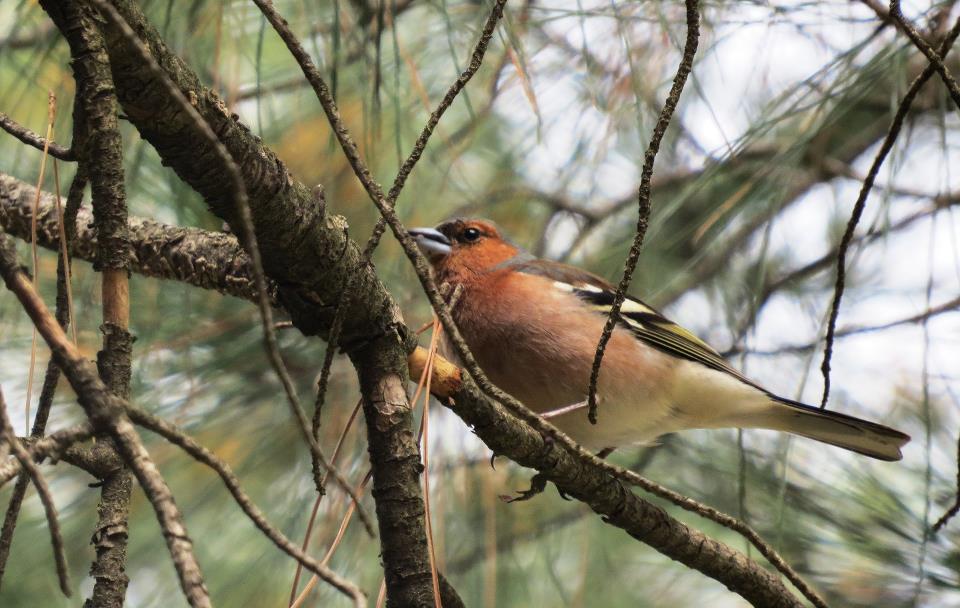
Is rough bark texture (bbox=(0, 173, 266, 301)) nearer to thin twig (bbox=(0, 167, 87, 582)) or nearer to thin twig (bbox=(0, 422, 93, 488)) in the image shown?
thin twig (bbox=(0, 167, 87, 582))

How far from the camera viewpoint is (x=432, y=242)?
3.59 metres

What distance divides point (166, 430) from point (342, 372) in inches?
93.8

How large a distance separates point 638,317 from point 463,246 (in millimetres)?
707

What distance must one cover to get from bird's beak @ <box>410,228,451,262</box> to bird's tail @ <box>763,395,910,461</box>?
4.27 ft

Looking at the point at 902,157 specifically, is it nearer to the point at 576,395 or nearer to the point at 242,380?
the point at 576,395

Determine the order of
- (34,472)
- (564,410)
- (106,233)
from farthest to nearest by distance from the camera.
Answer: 1. (564,410)
2. (106,233)
3. (34,472)

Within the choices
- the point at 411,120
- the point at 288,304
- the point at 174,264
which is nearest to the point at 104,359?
the point at 288,304

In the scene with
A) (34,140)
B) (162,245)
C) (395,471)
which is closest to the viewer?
(34,140)

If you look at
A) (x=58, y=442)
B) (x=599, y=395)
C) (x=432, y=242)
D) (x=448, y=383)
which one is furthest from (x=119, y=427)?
(x=432, y=242)

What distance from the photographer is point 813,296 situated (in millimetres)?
4535

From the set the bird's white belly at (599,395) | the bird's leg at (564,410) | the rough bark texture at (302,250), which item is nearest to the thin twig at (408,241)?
the rough bark texture at (302,250)

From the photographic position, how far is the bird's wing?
3473mm

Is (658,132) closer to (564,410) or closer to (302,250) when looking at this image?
(302,250)

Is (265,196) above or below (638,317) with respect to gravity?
below
